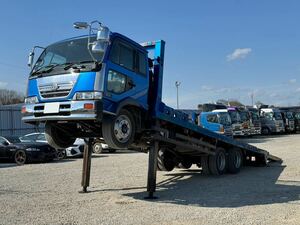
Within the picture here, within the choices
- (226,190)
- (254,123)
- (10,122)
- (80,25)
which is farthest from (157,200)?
(254,123)

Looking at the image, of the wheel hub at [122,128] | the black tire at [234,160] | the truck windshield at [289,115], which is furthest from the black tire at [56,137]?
the truck windshield at [289,115]

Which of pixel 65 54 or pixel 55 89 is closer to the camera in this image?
pixel 55 89

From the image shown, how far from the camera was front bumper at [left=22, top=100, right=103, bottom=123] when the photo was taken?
7.92 m

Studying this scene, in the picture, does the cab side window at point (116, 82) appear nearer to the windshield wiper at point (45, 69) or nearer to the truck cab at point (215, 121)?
the windshield wiper at point (45, 69)

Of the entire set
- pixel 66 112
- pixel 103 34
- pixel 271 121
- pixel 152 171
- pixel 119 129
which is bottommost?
pixel 152 171

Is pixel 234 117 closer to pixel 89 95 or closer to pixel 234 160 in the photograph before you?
pixel 234 160

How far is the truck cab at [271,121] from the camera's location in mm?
41781

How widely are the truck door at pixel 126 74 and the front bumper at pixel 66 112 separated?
45 centimetres

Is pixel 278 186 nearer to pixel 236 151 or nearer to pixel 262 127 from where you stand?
pixel 236 151

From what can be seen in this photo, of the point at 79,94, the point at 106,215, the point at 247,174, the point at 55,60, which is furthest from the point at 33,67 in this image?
the point at 247,174

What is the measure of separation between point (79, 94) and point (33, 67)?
71.5 inches

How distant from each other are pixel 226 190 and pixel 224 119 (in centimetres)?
2040

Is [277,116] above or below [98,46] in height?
above

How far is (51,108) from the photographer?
8.45m
